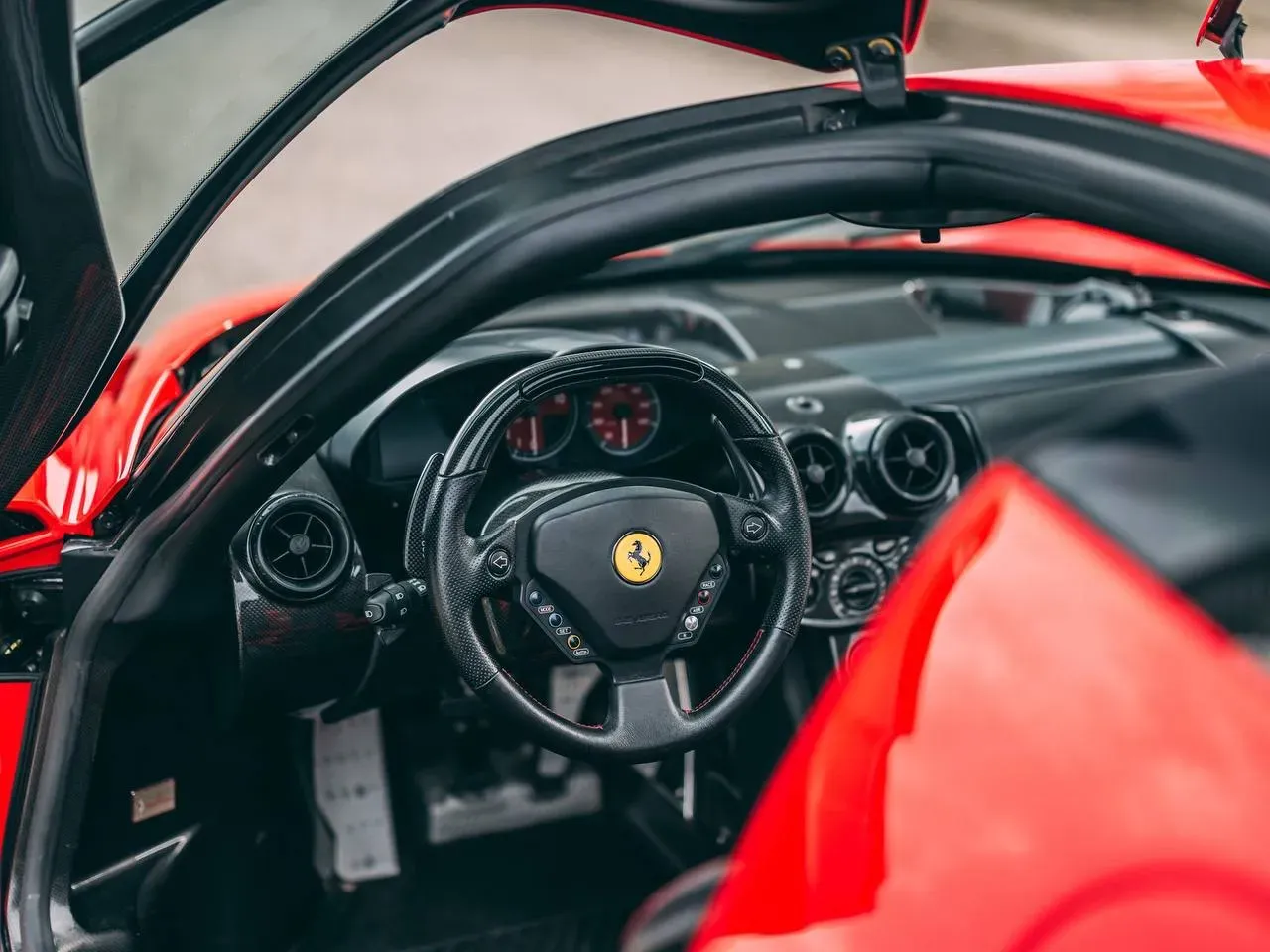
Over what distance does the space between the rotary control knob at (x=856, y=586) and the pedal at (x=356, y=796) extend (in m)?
0.90

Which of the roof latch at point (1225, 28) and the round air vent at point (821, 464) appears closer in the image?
the roof latch at point (1225, 28)

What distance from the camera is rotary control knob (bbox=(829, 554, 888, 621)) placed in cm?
225

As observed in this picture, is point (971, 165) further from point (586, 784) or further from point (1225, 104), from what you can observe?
point (586, 784)

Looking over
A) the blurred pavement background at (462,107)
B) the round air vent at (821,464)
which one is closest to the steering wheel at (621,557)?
the round air vent at (821,464)

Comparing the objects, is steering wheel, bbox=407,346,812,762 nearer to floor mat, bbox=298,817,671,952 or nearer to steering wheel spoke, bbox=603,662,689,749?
steering wheel spoke, bbox=603,662,689,749

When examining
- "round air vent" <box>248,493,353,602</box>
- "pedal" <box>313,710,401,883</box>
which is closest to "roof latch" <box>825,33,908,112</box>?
"round air vent" <box>248,493,353,602</box>

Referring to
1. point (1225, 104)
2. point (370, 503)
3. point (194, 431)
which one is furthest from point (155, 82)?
point (1225, 104)

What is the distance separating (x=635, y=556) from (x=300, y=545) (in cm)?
48

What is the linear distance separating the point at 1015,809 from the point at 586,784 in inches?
85.1

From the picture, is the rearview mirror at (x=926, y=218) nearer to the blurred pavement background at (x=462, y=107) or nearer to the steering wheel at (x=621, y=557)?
the steering wheel at (x=621, y=557)

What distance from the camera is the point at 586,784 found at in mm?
2693

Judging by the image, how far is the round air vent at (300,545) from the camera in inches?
70.4

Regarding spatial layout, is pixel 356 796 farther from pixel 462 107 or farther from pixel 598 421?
pixel 462 107

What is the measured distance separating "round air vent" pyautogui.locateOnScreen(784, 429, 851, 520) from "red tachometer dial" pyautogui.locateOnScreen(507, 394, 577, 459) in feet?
1.23
